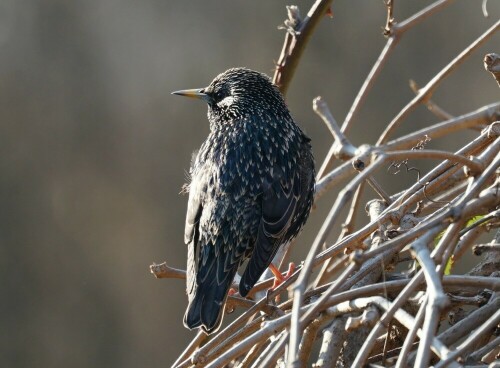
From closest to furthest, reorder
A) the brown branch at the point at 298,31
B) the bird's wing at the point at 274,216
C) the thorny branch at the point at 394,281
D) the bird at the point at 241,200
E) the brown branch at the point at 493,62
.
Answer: the thorny branch at the point at 394,281 < the brown branch at the point at 493,62 < the bird at the point at 241,200 < the bird's wing at the point at 274,216 < the brown branch at the point at 298,31

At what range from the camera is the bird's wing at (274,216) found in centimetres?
376

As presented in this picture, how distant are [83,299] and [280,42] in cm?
253

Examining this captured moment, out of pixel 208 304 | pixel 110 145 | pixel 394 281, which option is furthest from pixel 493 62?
pixel 110 145

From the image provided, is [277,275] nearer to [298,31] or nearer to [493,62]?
[298,31]

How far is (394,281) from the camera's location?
2766 mm

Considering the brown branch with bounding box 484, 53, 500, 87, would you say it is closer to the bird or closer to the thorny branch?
the thorny branch

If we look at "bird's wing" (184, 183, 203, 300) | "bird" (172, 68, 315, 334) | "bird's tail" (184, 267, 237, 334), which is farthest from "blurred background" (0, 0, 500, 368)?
"bird's tail" (184, 267, 237, 334)

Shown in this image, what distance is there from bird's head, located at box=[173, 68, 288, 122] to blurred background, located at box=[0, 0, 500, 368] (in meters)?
3.05

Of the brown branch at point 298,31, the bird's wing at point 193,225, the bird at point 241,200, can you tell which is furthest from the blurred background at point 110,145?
the bird's wing at point 193,225

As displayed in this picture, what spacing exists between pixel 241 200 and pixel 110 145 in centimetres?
416

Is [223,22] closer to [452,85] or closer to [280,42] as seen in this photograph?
[280,42]

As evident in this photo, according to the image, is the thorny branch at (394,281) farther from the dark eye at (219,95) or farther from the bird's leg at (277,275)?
the dark eye at (219,95)

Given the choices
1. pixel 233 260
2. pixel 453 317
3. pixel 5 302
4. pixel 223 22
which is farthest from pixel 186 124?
pixel 453 317

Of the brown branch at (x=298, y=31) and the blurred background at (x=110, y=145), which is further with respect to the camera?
the blurred background at (x=110, y=145)
